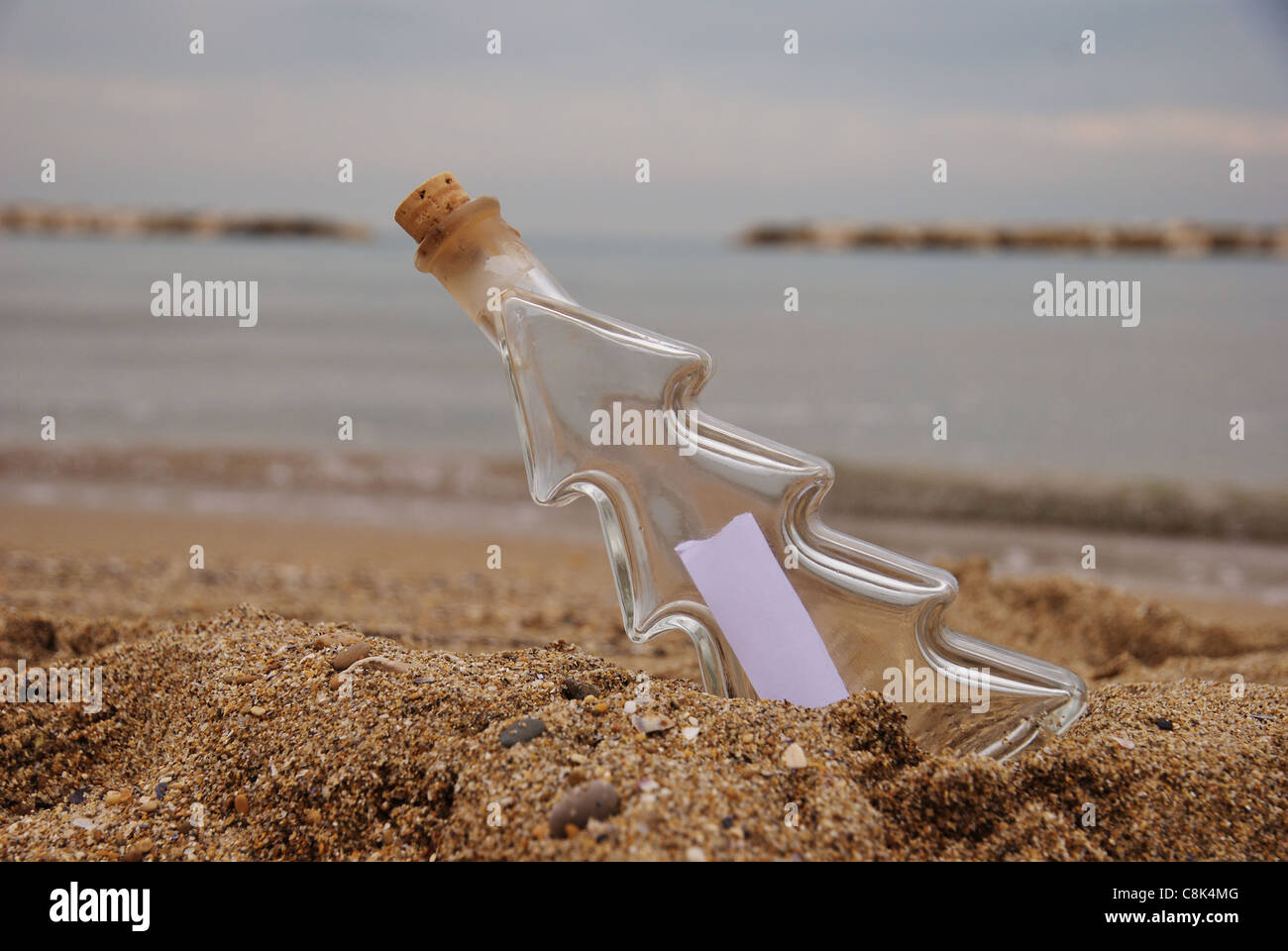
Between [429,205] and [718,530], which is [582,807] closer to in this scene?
[718,530]

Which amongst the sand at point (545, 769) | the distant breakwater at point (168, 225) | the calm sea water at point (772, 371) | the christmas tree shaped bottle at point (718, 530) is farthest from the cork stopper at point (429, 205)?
the distant breakwater at point (168, 225)

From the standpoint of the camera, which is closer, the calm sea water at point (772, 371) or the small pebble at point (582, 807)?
the small pebble at point (582, 807)

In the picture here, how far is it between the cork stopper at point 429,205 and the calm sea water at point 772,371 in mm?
6193

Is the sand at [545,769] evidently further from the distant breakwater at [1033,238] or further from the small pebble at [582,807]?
the distant breakwater at [1033,238]

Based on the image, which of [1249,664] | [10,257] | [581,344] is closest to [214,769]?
[581,344]

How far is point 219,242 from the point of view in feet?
124

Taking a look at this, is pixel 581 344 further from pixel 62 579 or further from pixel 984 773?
pixel 62 579

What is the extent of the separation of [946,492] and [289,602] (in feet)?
15.5

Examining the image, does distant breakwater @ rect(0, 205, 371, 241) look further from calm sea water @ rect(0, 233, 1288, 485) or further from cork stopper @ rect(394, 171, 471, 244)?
cork stopper @ rect(394, 171, 471, 244)

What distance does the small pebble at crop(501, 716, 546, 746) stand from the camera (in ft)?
4.62

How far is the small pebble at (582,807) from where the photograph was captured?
1.23 m

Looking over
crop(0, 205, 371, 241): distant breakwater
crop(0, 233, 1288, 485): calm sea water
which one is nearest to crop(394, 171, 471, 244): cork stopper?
crop(0, 233, 1288, 485): calm sea water

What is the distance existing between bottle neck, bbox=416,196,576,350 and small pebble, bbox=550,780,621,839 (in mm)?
743

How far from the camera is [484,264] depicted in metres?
1.60
